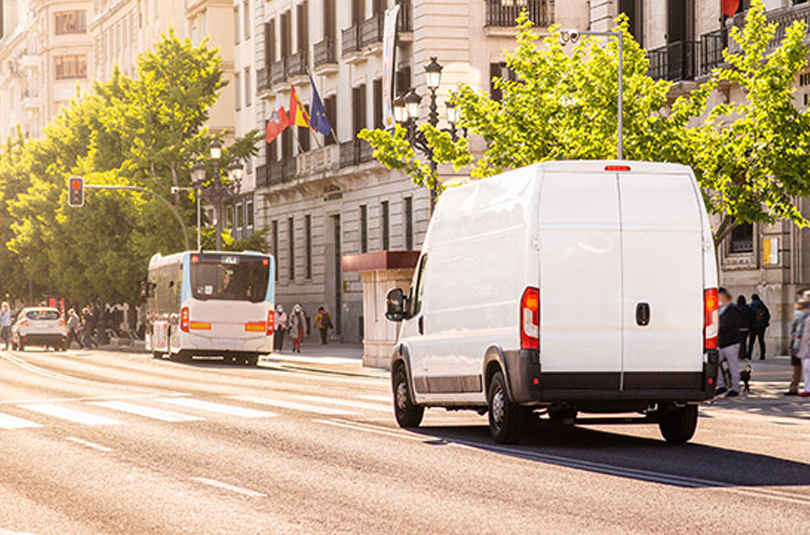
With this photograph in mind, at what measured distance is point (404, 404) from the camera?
63.7 feet

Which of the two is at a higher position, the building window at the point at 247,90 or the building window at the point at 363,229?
the building window at the point at 247,90

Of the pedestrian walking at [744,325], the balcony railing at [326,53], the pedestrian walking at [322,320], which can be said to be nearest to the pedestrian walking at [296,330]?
the pedestrian walking at [322,320]

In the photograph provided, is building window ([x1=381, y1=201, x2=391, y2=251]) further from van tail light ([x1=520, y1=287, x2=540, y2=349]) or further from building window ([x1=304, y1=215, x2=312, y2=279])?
van tail light ([x1=520, y1=287, x2=540, y2=349])

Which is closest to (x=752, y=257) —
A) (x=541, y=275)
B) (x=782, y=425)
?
(x=782, y=425)

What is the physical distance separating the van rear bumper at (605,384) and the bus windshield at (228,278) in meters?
28.2

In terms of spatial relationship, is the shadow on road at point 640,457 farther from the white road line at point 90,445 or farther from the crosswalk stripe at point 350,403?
the crosswalk stripe at point 350,403

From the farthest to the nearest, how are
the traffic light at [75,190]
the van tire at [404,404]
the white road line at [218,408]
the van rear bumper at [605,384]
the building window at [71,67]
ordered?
the building window at [71,67]
the traffic light at [75,190]
the white road line at [218,408]
the van tire at [404,404]
the van rear bumper at [605,384]

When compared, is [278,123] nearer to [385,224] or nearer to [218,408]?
[385,224]

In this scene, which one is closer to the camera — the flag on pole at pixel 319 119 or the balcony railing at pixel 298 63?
the flag on pole at pixel 319 119

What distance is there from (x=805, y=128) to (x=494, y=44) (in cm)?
2512

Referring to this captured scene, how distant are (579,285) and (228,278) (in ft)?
93.9

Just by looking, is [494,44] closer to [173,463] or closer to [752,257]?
[752,257]

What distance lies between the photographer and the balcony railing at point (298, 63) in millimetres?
62594

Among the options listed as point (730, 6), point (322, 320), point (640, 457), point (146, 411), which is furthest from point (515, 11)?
point (640, 457)
